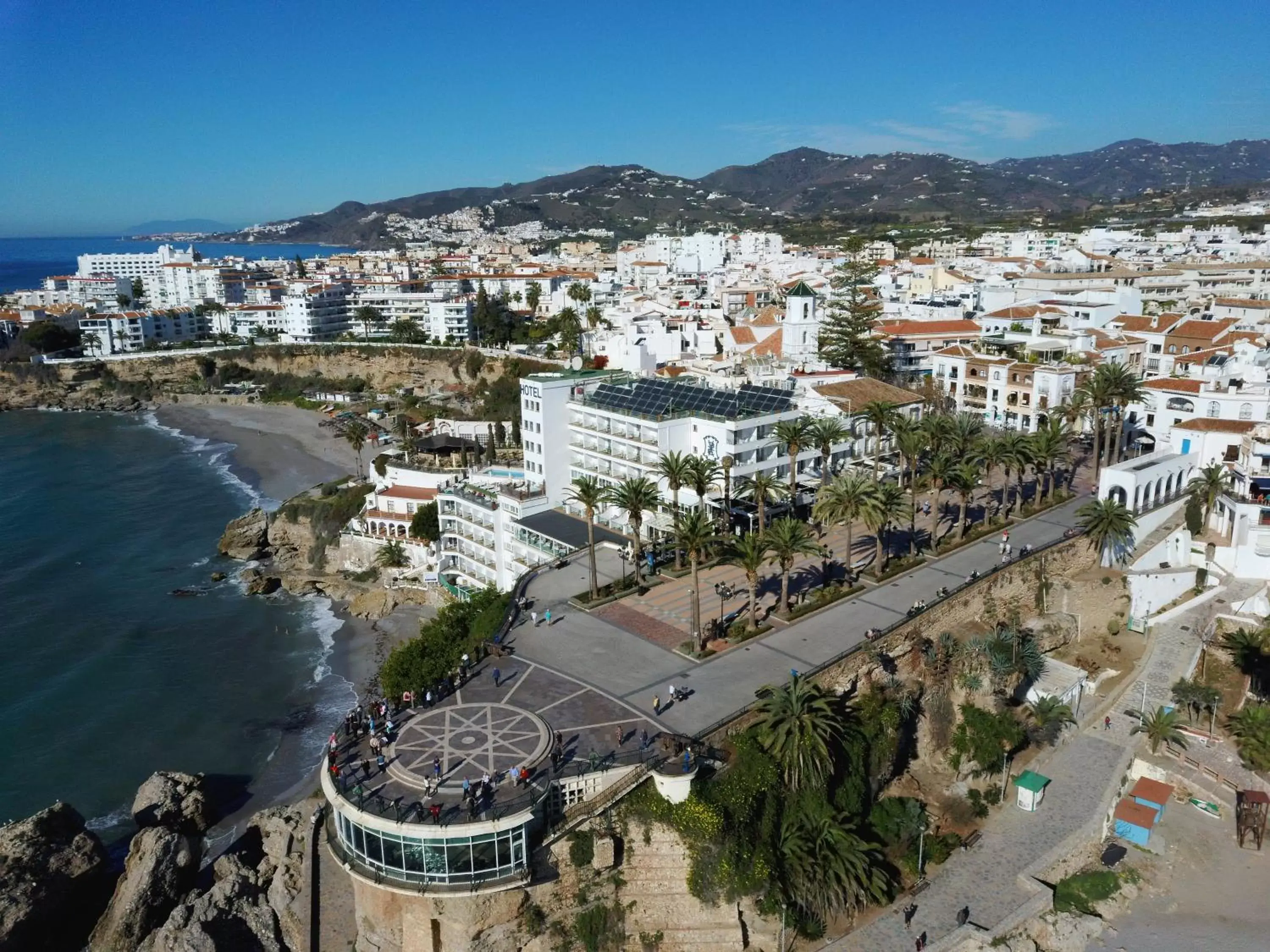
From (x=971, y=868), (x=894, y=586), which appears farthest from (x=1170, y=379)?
(x=971, y=868)

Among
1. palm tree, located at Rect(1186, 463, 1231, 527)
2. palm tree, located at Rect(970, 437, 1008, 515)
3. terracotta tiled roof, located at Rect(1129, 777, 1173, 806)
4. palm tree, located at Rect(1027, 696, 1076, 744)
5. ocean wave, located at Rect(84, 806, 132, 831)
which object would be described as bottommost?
ocean wave, located at Rect(84, 806, 132, 831)

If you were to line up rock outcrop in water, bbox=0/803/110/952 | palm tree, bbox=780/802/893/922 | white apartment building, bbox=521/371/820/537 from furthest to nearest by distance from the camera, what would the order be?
white apartment building, bbox=521/371/820/537 → rock outcrop in water, bbox=0/803/110/952 → palm tree, bbox=780/802/893/922

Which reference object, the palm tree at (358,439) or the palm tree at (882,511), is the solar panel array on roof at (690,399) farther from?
the palm tree at (358,439)

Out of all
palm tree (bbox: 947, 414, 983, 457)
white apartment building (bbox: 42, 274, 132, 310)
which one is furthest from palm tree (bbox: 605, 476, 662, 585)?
white apartment building (bbox: 42, 274, 132, 310)

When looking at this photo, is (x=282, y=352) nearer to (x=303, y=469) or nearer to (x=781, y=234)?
(x=303, y=469)

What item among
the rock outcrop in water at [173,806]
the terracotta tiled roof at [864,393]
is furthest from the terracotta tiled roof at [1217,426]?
the rock outcrop in water at [173,806]

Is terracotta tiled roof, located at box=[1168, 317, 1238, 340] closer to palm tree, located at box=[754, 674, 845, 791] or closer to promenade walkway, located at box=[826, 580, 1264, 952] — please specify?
promenade walkway, located at box=[826, 580, 1264, 952]

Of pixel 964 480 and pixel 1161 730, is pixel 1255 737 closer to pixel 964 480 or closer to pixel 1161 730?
pixel 1161 730
